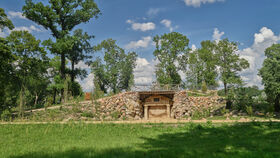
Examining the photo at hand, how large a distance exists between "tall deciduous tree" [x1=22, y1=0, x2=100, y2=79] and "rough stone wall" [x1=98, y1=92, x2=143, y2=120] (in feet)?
33.9

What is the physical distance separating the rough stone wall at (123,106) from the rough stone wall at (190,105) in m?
4.53

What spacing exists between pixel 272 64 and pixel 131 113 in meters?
15.3

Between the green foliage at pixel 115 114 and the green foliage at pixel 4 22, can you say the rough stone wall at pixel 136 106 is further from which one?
the green foliage at pixel 4 22

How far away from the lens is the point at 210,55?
44031 millimetres

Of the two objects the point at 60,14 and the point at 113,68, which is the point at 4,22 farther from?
the point at 113,68

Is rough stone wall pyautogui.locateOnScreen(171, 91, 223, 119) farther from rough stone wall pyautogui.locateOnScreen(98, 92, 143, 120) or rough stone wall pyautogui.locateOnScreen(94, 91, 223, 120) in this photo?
rough stone wall pyautogui.locateOnScreen(98, 92, 143, 120)

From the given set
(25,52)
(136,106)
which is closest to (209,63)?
(136,106)

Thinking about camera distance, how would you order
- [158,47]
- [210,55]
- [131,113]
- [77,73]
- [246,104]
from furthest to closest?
[210,55], [158,47], [77,73], [131,113], [246,104]

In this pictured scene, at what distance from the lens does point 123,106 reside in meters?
24.9

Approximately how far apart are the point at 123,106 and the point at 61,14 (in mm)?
17157

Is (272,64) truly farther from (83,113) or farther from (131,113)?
(83,113)

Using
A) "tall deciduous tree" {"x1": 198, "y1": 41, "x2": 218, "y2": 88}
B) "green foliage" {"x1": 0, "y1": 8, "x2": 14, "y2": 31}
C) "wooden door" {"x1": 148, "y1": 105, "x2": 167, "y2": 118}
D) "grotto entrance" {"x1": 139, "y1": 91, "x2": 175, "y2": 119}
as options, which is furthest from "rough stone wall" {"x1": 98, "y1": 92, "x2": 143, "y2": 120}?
"tall deciduous tree" {"x1": 198, "y1": 41, "x2": 218, "y2": 88}

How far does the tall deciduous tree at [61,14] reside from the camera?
28.1 meters

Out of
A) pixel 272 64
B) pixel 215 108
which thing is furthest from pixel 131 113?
pixel 272 64
